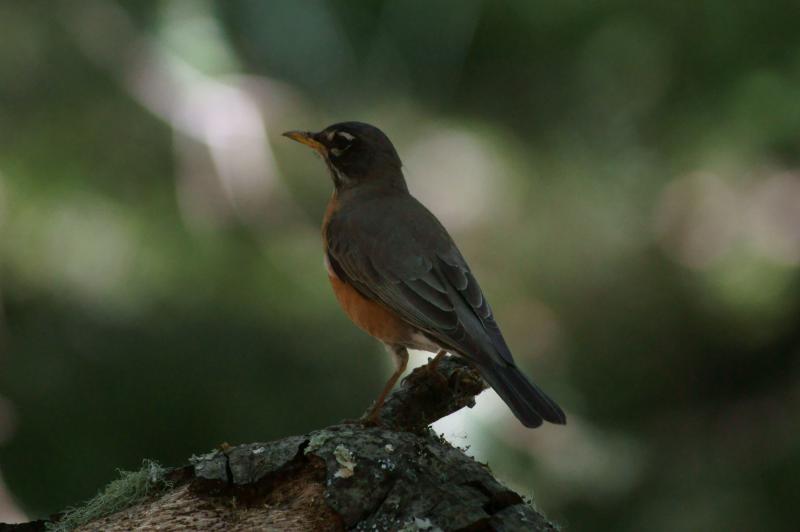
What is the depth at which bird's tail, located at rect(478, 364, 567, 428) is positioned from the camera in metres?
3.48

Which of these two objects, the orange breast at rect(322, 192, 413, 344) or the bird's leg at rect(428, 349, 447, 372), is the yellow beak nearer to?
the orange breast at rect(322, 192, 413, 344)

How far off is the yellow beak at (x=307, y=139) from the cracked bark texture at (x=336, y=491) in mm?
2456

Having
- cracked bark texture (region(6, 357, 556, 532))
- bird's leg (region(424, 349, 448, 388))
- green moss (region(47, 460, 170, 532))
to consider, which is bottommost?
green moss (region(47, 460, 170, 532))

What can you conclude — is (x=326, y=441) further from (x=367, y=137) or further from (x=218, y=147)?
(x=218, y=147)

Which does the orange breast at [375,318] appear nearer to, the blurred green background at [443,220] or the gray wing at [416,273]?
the gray wing at [416,273]

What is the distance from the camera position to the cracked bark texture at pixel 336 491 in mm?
2520

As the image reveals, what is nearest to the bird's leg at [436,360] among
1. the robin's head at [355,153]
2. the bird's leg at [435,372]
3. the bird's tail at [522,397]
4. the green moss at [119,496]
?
the bird's leg at [435,372]

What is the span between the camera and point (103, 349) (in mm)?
5453

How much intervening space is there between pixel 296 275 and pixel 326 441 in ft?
9.08

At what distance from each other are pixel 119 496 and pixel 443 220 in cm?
323

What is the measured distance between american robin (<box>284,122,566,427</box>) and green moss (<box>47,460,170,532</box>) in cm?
70

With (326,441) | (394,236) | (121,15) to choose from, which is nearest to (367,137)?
(394,236)

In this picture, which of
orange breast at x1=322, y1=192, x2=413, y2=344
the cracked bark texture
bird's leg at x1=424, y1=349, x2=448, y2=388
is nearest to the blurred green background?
orange breast at x1=322, y1=192, x2=413, y2=344

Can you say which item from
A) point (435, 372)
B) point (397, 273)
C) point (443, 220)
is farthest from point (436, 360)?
point (443, 220)
